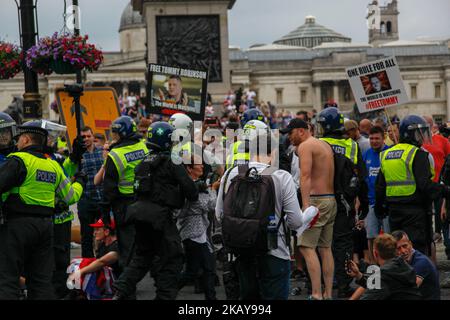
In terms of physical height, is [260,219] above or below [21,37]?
below

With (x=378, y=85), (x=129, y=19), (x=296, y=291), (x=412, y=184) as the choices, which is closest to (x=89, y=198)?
(x=296, y=291)

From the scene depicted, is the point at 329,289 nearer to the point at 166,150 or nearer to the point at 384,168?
the point at 384,168

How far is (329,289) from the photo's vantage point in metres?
10.1

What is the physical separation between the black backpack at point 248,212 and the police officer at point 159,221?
1.09 metres

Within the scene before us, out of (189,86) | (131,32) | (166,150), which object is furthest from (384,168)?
(131,32)

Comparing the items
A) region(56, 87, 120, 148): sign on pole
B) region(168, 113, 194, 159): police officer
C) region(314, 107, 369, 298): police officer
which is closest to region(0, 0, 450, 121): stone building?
region(56, 87, 120, 148): sign on pole

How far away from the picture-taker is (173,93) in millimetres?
16375

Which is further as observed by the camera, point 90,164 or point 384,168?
point 90,164

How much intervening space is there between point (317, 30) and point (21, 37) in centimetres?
14801

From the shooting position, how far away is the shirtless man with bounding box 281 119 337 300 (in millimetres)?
9938

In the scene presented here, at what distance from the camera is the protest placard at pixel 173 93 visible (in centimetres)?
1627

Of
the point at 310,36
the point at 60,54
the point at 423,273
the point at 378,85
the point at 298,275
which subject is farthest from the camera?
the point at 310,36

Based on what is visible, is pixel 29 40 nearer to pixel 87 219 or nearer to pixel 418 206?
pixel 87 219

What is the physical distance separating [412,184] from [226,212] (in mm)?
2868
